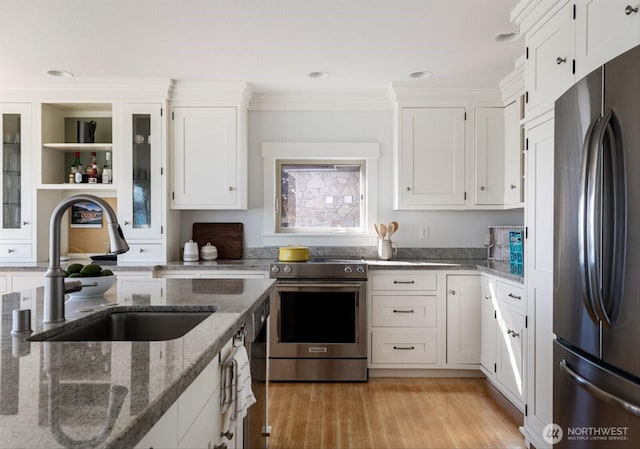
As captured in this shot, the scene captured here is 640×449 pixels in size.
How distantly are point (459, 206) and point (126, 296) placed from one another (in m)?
2.78

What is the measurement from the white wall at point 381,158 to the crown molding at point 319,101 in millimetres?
50

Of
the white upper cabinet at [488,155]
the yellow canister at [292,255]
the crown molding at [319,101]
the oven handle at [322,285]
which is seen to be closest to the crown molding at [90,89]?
the crown molding at [319,101]

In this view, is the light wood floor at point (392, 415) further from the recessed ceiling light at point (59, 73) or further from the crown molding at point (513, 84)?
the recessed ceiling light at point (59, 73)

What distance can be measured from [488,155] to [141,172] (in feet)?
9.57

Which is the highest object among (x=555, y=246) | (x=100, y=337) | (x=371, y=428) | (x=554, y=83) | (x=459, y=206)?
(x=554, y=83)

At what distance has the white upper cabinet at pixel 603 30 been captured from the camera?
4.59ft

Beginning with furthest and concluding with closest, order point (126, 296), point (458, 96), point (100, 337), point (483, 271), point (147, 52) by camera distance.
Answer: point (458, 96) → point (483, 271) → point (147, 52) → point (126, 296) → point (100, 337)

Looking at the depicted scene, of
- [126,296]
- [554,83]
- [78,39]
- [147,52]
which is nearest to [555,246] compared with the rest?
[554,83]

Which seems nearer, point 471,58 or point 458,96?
point 471,58

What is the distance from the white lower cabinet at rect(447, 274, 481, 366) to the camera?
10.8ft

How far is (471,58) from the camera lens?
2969mm

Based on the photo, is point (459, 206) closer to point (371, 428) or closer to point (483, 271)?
point (483, 271)

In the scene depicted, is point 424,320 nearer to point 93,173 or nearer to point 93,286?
point 93,286

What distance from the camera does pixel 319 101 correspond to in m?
3.82
